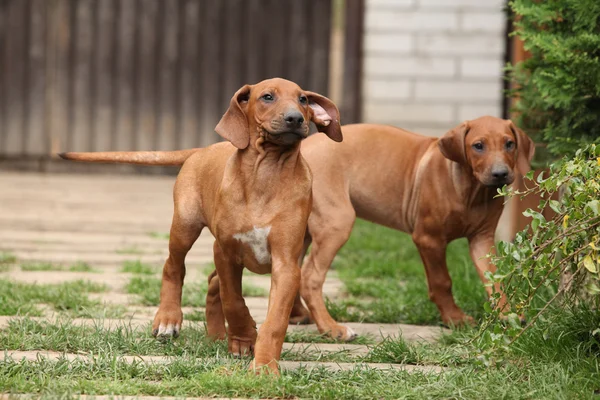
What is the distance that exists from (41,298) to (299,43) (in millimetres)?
7356

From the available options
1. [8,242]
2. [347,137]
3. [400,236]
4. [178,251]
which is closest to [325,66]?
[400,236]

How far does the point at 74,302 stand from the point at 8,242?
2315mm

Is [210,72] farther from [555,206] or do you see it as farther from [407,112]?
[555,206]

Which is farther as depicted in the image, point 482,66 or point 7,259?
point 482,66

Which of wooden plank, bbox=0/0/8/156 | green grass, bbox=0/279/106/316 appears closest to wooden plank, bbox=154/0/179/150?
wooden plank, bbox=0/0/8/156

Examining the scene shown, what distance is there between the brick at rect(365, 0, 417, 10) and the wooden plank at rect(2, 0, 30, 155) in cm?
448

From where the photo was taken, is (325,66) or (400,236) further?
(325,66)

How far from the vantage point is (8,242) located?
6.92 m

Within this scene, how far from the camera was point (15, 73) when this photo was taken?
11781 millimetres

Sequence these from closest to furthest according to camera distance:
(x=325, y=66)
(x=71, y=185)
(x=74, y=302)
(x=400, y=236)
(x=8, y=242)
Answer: (x=74, y=302), (x=8, y=242), (x=400, y=236), (x=71, y=185), (x=325, y=66)

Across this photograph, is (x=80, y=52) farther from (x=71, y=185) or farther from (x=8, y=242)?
(x=8, y=242)

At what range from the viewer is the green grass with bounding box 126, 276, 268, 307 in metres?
5.09


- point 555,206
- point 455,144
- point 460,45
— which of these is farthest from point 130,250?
point 460,45

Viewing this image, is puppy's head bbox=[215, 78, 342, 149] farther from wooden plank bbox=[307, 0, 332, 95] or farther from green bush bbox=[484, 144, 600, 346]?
wooden plank bbox=[307, 0, 332, 95]
